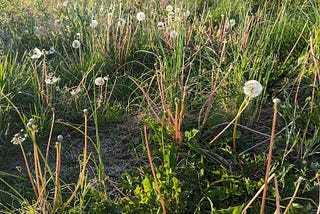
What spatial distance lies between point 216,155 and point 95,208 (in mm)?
614

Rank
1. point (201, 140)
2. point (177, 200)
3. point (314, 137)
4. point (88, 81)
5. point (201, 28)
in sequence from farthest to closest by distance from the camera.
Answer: point (201, 28)
point (88, 81)
point (201, 140)
point (314, 137)
point (177, 200)

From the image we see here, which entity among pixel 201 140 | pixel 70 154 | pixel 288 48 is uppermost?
pixel 288 48

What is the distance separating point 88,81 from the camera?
302 cm

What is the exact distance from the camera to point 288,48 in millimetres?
3045

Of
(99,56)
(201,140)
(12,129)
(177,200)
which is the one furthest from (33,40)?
(177,200)

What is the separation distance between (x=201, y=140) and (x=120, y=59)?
3.70 ft

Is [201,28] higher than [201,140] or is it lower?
higher

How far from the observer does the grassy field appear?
188 cm

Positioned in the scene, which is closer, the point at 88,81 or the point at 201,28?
the point at 88,81

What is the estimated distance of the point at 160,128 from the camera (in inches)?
87.0

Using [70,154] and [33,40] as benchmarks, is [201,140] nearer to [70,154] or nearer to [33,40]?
[70,154]

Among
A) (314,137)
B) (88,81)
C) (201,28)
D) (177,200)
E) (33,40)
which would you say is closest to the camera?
(177,200)

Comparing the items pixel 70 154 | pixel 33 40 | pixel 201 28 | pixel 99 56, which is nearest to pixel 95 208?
pixel 70 154

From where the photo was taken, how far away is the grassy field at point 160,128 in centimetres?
188
